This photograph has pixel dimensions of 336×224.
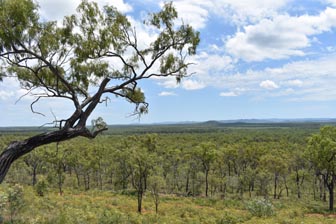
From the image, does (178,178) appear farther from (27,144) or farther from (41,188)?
(27,144)

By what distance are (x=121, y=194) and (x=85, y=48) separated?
126 feet

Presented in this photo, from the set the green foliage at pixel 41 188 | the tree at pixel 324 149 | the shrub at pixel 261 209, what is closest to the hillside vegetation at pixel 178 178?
the green foliage at pixel 41 188

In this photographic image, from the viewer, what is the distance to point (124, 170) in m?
42.7

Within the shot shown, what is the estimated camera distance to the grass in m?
14.8

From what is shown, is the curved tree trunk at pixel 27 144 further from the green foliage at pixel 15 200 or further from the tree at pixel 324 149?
the tree at pixel 324 149

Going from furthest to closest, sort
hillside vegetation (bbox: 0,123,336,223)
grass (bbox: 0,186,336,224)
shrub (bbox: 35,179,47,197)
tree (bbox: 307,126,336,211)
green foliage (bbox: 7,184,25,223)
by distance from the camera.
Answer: hillside vegetation (bbox: 0,123,336,223) < shrub (bbox: 35,179,47,197) < tree (bbox: 307,126,336,211) < grass (bbox: 0,186,336,224) < green foliage (bbox: 7,184,25,223)

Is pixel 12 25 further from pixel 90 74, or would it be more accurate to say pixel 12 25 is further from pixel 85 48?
pixel 90 74

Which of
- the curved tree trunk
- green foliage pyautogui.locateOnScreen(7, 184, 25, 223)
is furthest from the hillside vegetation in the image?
the curved tree trunk

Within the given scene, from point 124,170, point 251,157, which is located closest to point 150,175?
point 124,170

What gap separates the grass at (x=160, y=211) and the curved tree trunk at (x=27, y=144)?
410 cm

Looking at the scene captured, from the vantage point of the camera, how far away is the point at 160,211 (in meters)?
30.2

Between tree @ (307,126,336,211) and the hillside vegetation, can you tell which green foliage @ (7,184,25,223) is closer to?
the hillside vegetation

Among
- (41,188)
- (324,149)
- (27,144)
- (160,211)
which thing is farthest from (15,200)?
(324,149)

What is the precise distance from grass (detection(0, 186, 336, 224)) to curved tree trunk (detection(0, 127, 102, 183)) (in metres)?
4.10
